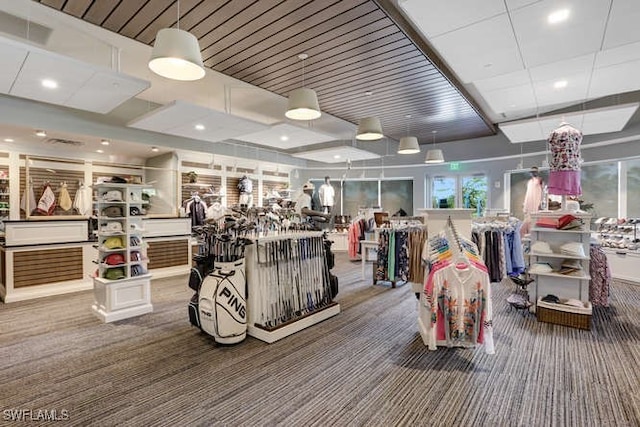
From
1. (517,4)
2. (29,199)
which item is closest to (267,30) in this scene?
(517,4)

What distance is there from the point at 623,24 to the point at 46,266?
826 cm

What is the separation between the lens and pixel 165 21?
11.0 ft

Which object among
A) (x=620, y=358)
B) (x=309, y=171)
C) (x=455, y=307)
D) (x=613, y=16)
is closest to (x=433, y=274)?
(x=455, y=307)

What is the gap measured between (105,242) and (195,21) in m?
3.01

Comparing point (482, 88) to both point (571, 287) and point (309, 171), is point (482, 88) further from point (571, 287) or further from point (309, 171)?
point (309, 171)

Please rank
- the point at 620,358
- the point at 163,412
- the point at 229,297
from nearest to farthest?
the point at 163,412 → the point at 620,358 → the point at 229,297

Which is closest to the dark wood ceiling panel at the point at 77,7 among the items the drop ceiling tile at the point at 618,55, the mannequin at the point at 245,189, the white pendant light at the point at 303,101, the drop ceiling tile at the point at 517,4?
the white pendant light at the point at 303,101

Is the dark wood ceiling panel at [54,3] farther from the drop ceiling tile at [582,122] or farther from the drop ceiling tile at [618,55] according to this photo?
the drop ceiling tile at [582,122]

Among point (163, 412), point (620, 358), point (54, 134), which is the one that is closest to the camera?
point (163, 412)

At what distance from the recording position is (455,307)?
2.91m

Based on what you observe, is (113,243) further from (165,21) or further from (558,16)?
(558,16)

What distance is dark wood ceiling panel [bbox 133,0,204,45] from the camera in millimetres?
3064

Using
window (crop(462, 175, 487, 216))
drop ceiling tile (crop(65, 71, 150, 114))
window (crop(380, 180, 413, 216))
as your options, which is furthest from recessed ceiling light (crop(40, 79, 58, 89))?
window (crop(462, 175, 487, 216))

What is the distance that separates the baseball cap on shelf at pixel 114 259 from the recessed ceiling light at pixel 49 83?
218 cm
